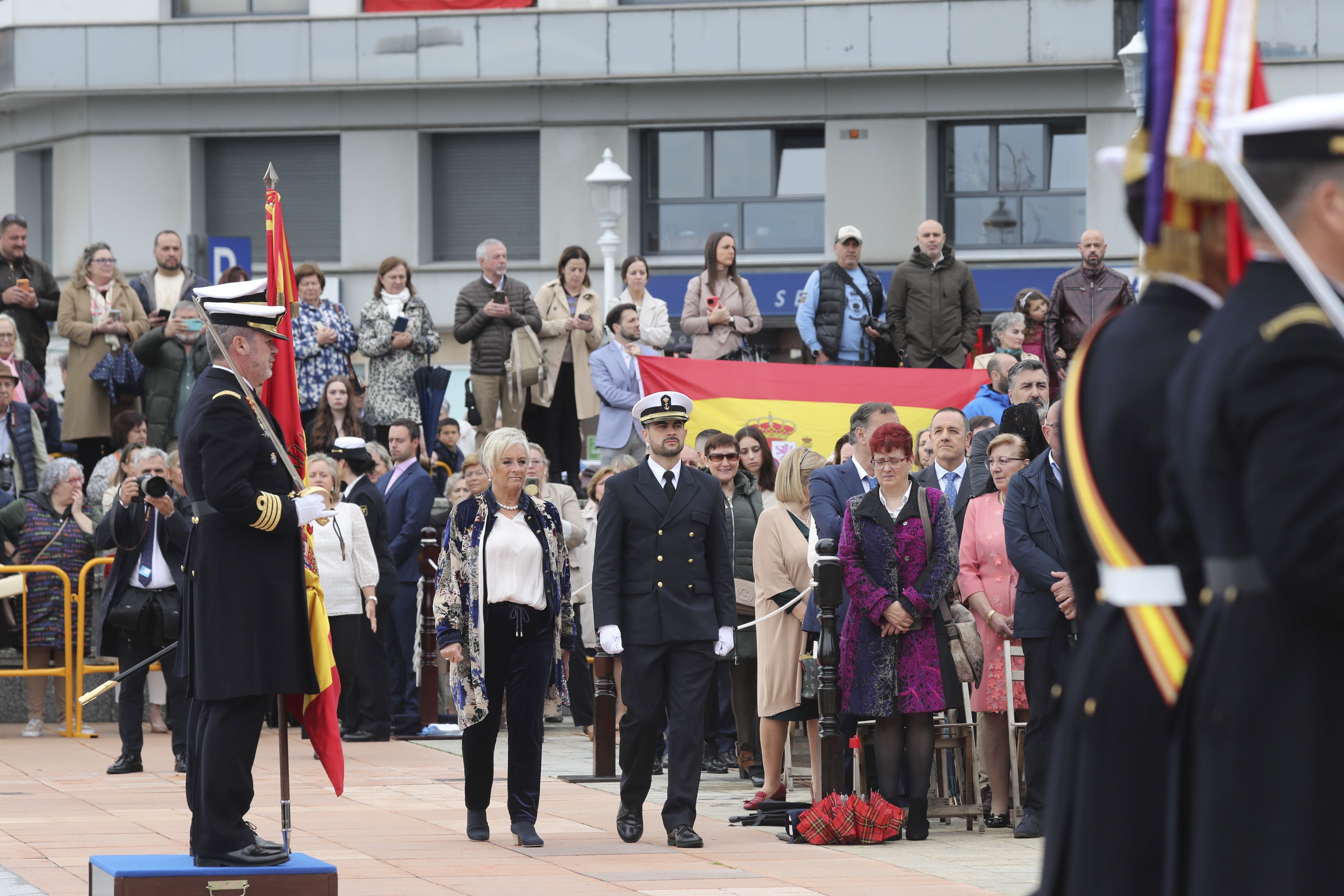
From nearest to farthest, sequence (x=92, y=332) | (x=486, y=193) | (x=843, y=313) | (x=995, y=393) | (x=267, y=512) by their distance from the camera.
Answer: (x=267, y=512) → (x=995, y=393) → (x=843, y=313) → (x=92, y=332) → (x=486, y=193)

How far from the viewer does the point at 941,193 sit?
98.9 feet

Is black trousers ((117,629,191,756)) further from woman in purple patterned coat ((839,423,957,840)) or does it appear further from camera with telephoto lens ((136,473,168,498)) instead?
woman in purple patterned coat ((839,423,957,840))

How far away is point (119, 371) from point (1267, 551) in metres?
15.7

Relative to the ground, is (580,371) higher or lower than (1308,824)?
higher

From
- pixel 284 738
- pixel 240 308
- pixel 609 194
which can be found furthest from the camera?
pixel 609 194

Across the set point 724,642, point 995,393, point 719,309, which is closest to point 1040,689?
point 724,642

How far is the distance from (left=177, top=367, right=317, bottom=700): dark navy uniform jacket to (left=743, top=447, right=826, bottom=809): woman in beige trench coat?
12.2 ft

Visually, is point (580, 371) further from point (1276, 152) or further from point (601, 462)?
point (1276, 152)

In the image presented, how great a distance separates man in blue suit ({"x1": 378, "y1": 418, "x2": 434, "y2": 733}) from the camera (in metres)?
15.4

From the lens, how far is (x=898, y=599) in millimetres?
10281

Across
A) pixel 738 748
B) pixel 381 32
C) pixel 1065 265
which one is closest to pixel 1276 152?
pixel 738 748

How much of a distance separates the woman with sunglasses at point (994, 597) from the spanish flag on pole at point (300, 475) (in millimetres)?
3659

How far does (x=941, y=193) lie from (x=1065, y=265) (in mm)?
2374

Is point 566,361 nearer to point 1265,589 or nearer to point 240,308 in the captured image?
point 240,308
